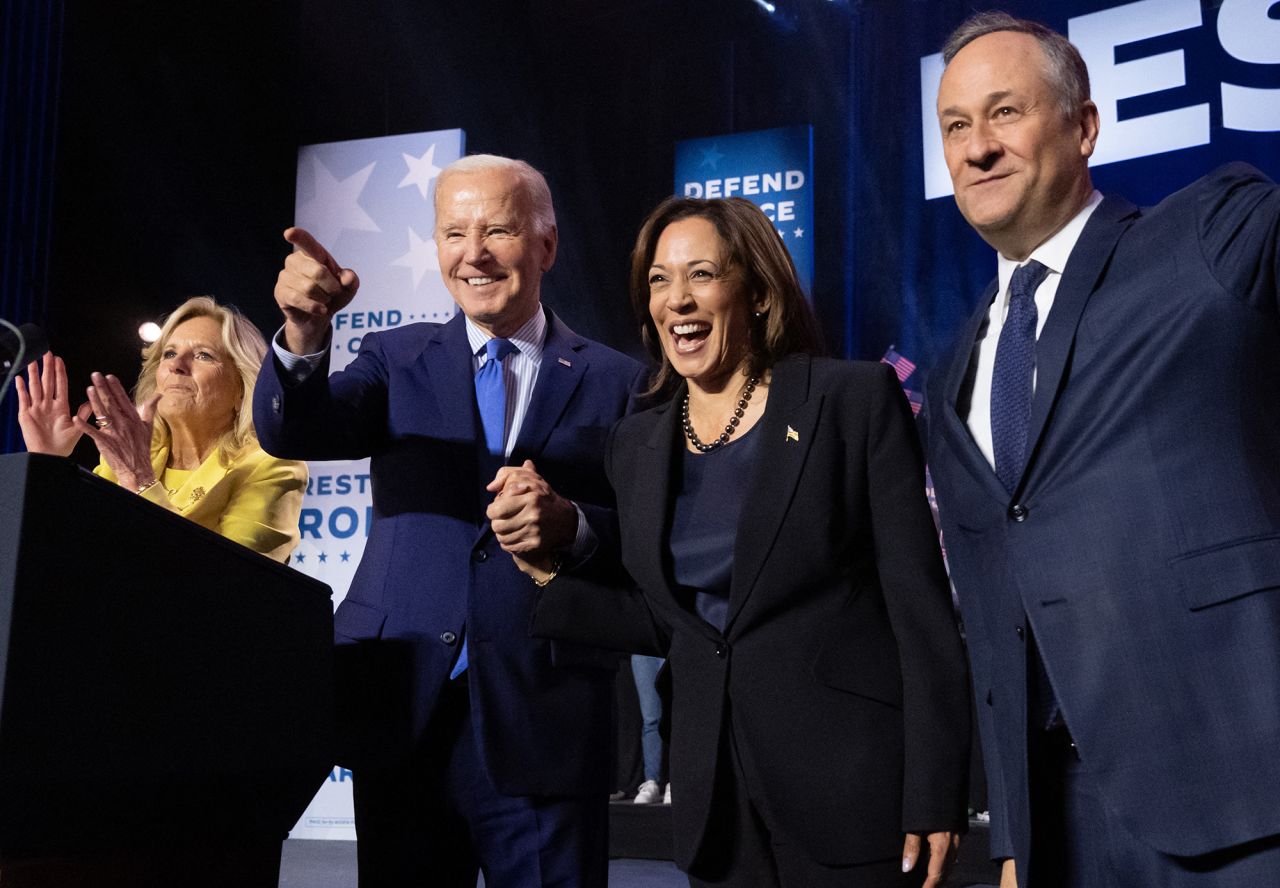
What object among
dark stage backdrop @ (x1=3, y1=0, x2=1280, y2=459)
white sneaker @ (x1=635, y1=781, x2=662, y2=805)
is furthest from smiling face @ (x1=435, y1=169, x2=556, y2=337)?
dark stage backdrop @ (x1=3, y1=0, x2=1280, y2=459)

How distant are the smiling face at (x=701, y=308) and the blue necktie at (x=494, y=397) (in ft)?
1.07

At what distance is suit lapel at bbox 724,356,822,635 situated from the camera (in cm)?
149

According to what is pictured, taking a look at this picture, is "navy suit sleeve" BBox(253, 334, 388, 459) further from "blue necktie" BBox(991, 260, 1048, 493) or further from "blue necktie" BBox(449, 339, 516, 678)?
"blue necktie" BBox(991, 260, 1048, 493)

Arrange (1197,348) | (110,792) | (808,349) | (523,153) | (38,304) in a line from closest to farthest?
1. (110,792)
2. (1197,348)
3. (808,349)
4. (38,304)
5. (523,153)

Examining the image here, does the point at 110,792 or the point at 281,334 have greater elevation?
the point at 281,334

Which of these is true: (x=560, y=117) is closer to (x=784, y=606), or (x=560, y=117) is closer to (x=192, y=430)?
(x=192, y=430)

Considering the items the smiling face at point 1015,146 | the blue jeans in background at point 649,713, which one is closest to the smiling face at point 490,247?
the smiling face at point 1015,146

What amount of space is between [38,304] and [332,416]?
4.72 meters

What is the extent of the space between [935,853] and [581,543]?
643 millimetres

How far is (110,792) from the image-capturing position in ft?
3.62

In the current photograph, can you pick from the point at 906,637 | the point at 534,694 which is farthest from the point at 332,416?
the point at 906,637

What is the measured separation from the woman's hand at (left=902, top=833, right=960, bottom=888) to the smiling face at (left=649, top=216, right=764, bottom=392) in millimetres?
675

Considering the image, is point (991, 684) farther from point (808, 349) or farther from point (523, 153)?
point (523, 153)

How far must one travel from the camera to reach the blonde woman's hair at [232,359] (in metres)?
2.54
